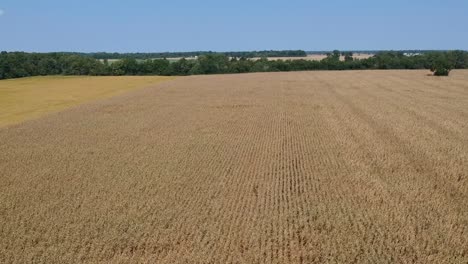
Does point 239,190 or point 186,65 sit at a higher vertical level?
point 186,65

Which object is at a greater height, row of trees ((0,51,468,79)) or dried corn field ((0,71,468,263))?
row of trees ((0,51,468,79))

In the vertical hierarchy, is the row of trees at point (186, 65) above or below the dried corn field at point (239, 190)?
above

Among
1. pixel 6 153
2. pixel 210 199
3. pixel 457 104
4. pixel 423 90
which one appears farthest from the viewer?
pixel 423 90

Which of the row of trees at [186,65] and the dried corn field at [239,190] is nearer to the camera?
the dried corn field at [239,190]

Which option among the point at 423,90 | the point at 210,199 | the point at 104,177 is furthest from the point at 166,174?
the point at 423,90

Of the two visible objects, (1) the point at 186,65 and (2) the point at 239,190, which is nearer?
(2) the point at 239,190

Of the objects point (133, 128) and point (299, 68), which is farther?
point (299, 68)

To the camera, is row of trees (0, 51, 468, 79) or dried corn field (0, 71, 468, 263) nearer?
dried corn field (0, 71, 468, 263)

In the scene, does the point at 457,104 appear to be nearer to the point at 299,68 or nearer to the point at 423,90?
the point at 423,90
